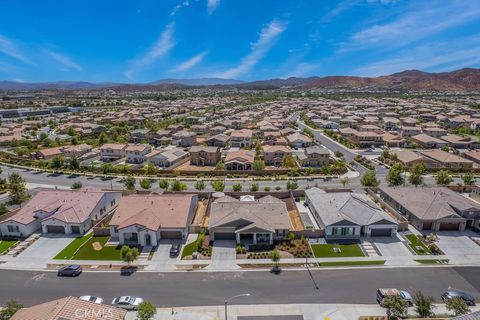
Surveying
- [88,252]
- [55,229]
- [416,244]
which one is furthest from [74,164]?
[416,244]

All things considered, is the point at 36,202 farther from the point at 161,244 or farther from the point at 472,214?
the point at 472,214

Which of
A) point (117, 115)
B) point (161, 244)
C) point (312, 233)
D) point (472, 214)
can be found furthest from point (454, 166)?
point (117, 115)

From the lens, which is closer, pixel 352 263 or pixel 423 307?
pixel 423 307

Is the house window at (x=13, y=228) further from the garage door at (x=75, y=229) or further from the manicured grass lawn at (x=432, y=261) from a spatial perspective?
the manicured grass lawn at (x=432, y=261)

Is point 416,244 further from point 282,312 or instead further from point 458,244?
point 282,312

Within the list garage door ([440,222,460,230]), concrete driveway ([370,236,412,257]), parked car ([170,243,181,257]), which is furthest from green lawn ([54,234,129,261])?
garage door ([440,222,460,230])

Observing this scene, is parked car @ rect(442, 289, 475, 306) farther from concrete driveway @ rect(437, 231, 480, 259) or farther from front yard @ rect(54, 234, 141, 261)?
front yard @ rect(54, 234, 141, 261)
